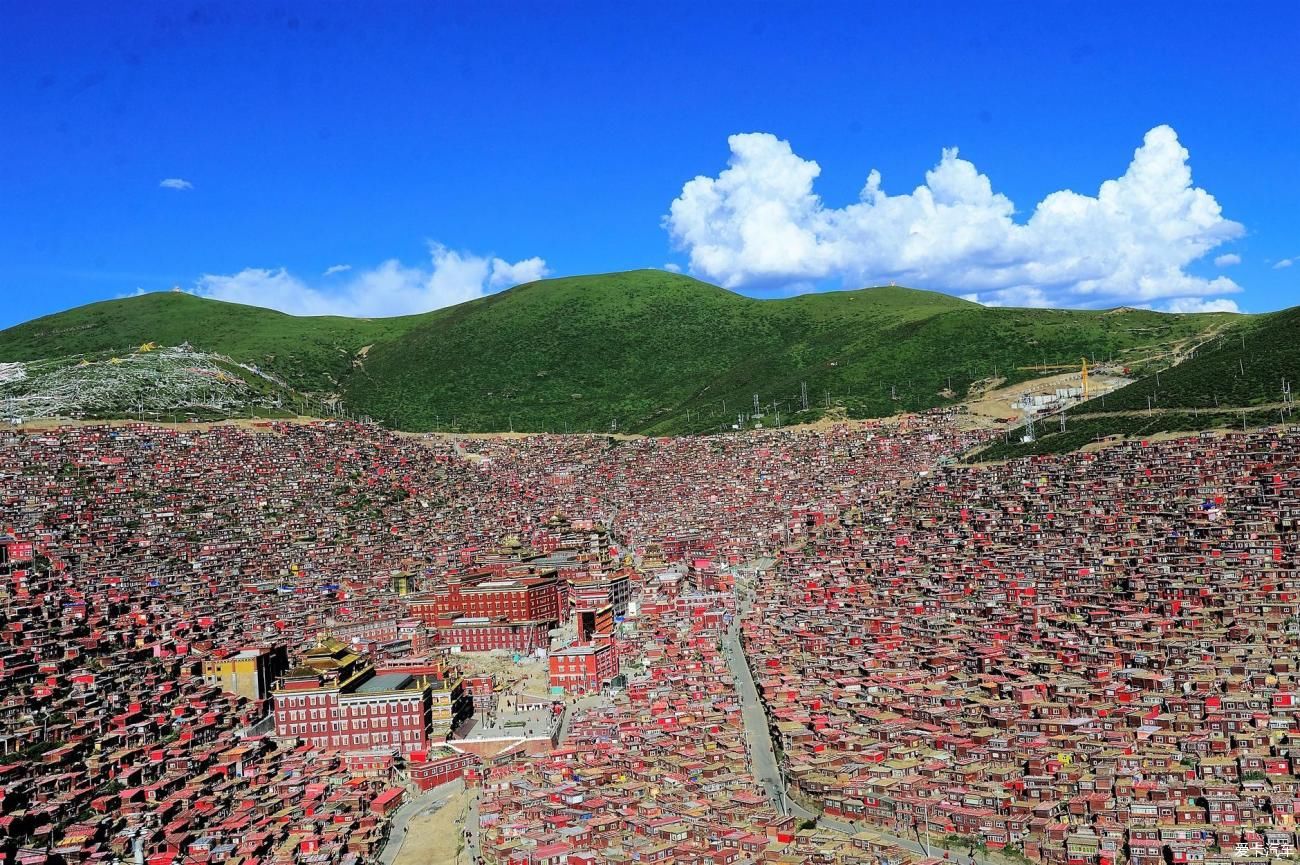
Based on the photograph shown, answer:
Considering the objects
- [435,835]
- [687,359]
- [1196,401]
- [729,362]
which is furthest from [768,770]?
[687,359]

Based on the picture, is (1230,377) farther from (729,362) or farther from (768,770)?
(729,362)

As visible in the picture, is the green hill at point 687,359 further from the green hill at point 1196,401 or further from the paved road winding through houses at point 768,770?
the paved road winding through houses at point 768,770

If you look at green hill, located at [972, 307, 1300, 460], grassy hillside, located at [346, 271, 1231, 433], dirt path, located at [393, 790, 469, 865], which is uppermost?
grassy hillside, located at [346, 271, 1231, 433]

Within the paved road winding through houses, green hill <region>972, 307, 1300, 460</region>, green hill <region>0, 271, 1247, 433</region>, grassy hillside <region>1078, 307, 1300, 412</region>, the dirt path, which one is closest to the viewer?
the paved road winding through houses

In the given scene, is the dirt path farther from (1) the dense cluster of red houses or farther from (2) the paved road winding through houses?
(2) the paved road winding through houses

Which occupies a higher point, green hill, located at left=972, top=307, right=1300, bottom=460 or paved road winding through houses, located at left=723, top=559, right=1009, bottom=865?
green hill, located at left=972, top=307, right=1300, bottom=460

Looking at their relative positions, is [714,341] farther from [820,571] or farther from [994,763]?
[994,763]

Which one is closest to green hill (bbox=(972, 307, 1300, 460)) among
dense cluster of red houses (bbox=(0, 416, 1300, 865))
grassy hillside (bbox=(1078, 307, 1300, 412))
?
grassy hillside (bbox=(1078, 307, 1300, 412))

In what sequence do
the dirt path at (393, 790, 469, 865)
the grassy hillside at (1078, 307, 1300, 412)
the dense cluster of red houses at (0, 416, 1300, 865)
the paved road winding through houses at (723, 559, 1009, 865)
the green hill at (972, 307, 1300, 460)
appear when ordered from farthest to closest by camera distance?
the grassy hillside at (1078, 307, 1300, 412)
the green hill at (972, 307, 1300, 460)
the dirt path at (393, 790, 469, 865)
the dense cluster of red houses at (0, 416, 1300, 865)
the paved road winding through houses at (723, 559, 1009, 865)

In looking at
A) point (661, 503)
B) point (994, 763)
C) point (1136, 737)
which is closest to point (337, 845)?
point (994, 763)
